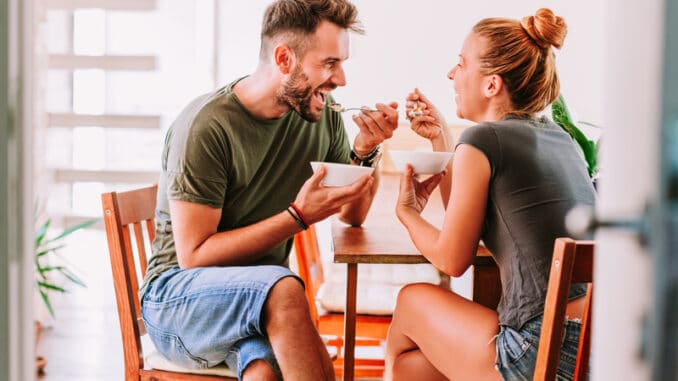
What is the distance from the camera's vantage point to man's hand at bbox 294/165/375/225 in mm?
1832

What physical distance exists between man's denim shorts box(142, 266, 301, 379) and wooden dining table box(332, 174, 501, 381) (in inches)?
6.9

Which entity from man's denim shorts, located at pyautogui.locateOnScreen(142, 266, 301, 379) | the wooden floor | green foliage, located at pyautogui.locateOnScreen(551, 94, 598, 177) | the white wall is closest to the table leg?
man's denim shorts, located at pyautogui.locateOnScreen(142, 266, 301, 379)

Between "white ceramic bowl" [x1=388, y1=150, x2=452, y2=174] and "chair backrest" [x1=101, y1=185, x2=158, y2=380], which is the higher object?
"white ceramic bowl" [x1=388, y1=150, x2=452, y2=174]

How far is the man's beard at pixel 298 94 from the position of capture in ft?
6.87

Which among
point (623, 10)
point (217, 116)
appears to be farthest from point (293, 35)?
point (623, 10)

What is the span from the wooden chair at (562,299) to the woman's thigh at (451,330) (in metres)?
0.23

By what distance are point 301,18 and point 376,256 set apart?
66 cm

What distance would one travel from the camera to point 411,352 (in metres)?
1.93

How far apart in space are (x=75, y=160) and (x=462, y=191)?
127 inches

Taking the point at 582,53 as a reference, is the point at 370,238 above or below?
below

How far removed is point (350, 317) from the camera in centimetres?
198

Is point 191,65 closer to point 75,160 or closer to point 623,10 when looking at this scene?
point 75,160

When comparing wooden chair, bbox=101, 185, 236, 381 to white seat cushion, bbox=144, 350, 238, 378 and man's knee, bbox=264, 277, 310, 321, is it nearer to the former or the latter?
white seat cushion, bbox=144, 350, 238, 378

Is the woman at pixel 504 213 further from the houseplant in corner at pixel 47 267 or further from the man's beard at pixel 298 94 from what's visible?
the houseplant in corner at pixel 47 267
